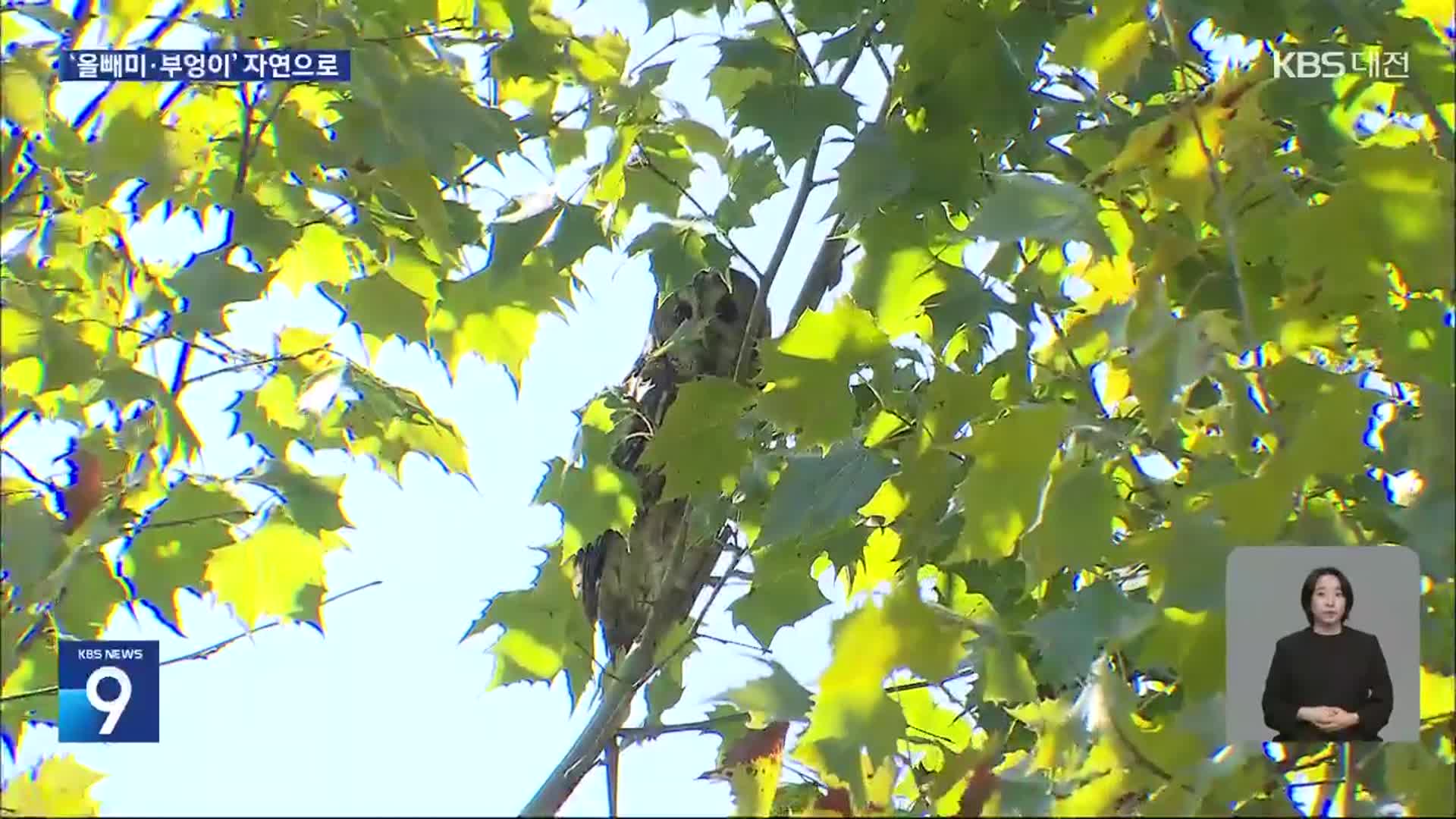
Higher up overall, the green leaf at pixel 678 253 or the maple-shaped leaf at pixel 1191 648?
the green leaf at pixel 678 253

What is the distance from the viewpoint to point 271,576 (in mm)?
1224

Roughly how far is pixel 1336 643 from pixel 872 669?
28cm

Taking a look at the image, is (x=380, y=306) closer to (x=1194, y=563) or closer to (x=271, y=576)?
(x=271, y=576)

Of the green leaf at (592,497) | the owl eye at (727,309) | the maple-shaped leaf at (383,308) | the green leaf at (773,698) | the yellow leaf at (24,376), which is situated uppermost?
the owl eye at (727,309)

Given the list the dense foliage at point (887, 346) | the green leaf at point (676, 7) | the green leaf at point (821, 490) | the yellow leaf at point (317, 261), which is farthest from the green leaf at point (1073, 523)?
the yellow leaf at point (317, 261)

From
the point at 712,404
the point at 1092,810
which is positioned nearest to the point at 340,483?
the point at 712,404

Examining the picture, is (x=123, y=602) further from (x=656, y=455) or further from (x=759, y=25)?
(x=759, y=25)

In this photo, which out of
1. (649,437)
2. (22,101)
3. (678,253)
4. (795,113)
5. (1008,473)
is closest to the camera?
(1008,473)

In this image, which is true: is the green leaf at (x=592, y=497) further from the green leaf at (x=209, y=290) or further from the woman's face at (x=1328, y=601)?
the woman's face at (x=1328, y=601)

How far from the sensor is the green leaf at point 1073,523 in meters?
0.87

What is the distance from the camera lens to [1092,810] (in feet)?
2.36

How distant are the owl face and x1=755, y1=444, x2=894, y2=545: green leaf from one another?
1.36 feet

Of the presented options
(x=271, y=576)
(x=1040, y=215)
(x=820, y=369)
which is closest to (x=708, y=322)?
(x=820, y=369)

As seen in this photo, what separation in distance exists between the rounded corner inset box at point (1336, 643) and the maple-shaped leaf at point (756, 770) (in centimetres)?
25
